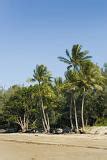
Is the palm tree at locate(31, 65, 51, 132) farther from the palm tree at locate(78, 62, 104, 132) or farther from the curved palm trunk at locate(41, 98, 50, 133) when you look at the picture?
the palm tree at locate(78, 62, 104, 132)

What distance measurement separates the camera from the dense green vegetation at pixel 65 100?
66625 mm

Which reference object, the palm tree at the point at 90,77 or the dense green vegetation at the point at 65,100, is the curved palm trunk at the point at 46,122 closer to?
the dense green vegetation at the point at 65,100

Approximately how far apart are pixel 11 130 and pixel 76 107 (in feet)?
72.3

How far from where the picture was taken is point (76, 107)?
251 ft

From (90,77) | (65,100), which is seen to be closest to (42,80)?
(65,100)

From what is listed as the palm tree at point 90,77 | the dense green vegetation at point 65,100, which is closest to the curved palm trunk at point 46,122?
the dense green vegetation at point 65,100

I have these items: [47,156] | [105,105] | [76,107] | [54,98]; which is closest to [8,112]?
[54,98]

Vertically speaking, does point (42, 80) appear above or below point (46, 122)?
above

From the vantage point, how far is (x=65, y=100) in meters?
79.4

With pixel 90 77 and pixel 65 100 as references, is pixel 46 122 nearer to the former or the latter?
pixel 65 100

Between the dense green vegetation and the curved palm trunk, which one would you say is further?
the curved palm trunk

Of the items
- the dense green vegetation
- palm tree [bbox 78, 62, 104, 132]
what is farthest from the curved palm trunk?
palm tree [bbox 78, 62, 104, 132]

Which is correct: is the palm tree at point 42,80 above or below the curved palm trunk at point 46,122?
above

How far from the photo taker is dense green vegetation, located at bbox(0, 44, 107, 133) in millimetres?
66625
